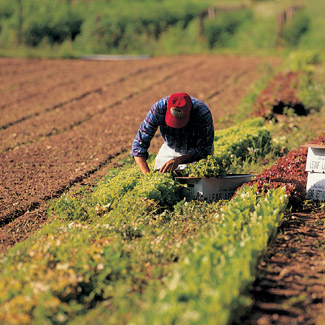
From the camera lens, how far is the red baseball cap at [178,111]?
208 inches

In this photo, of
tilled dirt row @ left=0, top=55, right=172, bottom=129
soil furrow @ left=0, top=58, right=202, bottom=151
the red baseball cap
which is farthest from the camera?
tilled dirt row @ left=0, top=55, right=172, bottom=129

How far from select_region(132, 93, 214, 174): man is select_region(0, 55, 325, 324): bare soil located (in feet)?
4.26

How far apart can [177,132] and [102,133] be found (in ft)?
13.8

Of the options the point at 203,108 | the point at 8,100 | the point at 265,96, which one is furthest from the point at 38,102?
the point at 203,108

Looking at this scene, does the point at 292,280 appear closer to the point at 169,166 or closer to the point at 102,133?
the point at 169,166

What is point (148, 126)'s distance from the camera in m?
5.72

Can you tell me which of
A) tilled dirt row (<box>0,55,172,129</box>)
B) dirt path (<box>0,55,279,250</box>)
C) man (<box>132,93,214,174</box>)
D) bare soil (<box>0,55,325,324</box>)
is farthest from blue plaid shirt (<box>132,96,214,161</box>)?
tilled dirt row (<box>0,55,172,129</box>)

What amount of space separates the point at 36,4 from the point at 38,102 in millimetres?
18355

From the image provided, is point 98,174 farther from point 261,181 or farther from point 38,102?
point 38,102

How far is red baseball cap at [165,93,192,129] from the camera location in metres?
5.29

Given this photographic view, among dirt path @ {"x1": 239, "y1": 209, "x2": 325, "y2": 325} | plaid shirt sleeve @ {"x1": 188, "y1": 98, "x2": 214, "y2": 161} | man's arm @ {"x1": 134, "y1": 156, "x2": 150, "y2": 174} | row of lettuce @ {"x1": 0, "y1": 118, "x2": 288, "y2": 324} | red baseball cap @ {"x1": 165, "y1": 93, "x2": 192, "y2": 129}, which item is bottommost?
dirt path @ {"x1": 239, "y1": 209, "x2": 325, "y2": 325}

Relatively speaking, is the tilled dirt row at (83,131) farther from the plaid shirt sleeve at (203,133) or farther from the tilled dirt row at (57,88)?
the plaid shirt sleeve at (203,133)

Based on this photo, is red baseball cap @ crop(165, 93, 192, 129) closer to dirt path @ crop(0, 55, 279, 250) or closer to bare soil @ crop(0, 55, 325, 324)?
bare soil @ crop(0, 55, 325, 324)

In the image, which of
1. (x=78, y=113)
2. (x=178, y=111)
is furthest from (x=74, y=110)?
(x=178, y=111)
